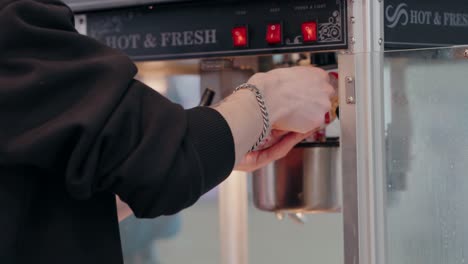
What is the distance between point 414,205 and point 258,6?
0.36 meters

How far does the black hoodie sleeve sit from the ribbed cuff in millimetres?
27

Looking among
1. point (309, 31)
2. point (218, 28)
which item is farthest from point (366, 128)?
point (218, 28)

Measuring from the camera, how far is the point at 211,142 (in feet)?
2.87

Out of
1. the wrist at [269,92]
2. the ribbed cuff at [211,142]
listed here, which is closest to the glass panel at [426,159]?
the wrist at [269,92]

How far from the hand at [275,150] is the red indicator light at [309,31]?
0.17 meters

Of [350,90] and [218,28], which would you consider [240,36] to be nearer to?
[218,28]

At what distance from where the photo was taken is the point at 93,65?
0.80 meters

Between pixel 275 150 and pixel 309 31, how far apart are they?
0.73 ft

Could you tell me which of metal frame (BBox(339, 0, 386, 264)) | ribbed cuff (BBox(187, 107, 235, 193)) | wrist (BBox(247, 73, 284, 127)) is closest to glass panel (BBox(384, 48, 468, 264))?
metal frame (BBox(339, 0, 386, 264))

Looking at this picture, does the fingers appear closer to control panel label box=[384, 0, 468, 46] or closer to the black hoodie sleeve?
control panel label box=[384, 0, 468, 46]

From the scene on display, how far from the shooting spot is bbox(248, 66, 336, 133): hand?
102cm

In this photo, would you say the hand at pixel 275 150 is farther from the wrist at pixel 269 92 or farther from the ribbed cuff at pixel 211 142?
the ribbed cuff at pixel 211 142

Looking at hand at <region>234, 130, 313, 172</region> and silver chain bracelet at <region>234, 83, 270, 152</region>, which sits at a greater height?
silver chain bracelet at <region>234, 83, 270, 152</region>

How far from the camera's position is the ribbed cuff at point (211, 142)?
861mm
